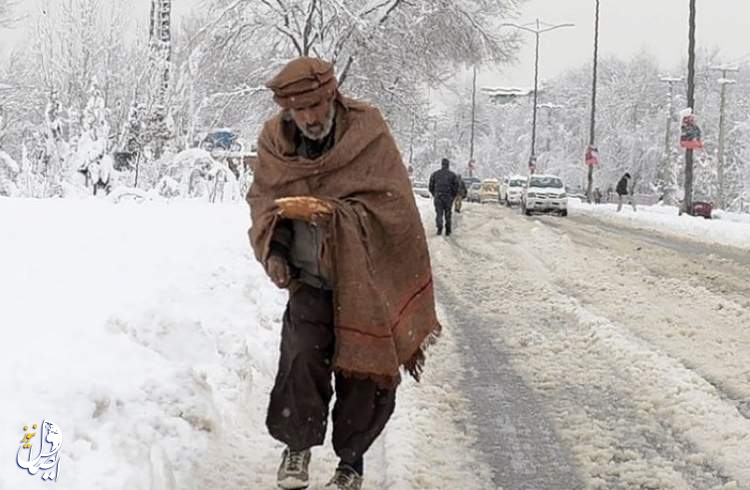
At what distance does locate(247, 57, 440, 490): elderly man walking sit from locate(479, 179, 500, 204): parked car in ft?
167

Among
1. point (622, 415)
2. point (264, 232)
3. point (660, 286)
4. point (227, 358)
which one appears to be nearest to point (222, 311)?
point (227, 358)

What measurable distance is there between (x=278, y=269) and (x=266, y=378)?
2.59 meters

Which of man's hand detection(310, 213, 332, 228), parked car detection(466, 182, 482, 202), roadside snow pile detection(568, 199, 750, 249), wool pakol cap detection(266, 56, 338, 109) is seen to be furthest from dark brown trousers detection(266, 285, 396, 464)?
parked car detection(466, 182, 482, 202)

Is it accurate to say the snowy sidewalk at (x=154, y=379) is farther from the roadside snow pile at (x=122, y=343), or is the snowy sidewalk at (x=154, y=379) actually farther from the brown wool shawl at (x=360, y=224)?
the brown wool shawl at (x=360, y=224)

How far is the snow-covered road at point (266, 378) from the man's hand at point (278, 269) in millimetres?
822

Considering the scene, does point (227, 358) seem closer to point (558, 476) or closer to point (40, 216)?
point (558, 476)

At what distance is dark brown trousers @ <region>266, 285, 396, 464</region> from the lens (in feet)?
13.6

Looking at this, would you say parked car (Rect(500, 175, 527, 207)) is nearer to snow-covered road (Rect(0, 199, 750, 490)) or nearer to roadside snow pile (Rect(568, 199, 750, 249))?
roadside snow pile (Rect(568, 199, 750, 249))

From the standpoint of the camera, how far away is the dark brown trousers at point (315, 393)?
13.6ft

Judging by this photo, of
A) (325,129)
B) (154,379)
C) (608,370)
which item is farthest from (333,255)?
(608,370)

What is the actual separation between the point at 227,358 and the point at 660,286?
698 cm

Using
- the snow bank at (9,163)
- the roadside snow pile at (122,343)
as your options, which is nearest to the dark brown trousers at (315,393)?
the roadside snow pile at (122,343)

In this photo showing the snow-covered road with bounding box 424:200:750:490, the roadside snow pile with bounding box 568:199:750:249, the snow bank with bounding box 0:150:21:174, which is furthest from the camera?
the roadside snow pile with bounding box 568:199:750:249

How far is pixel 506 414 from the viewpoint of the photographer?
5.94 m
